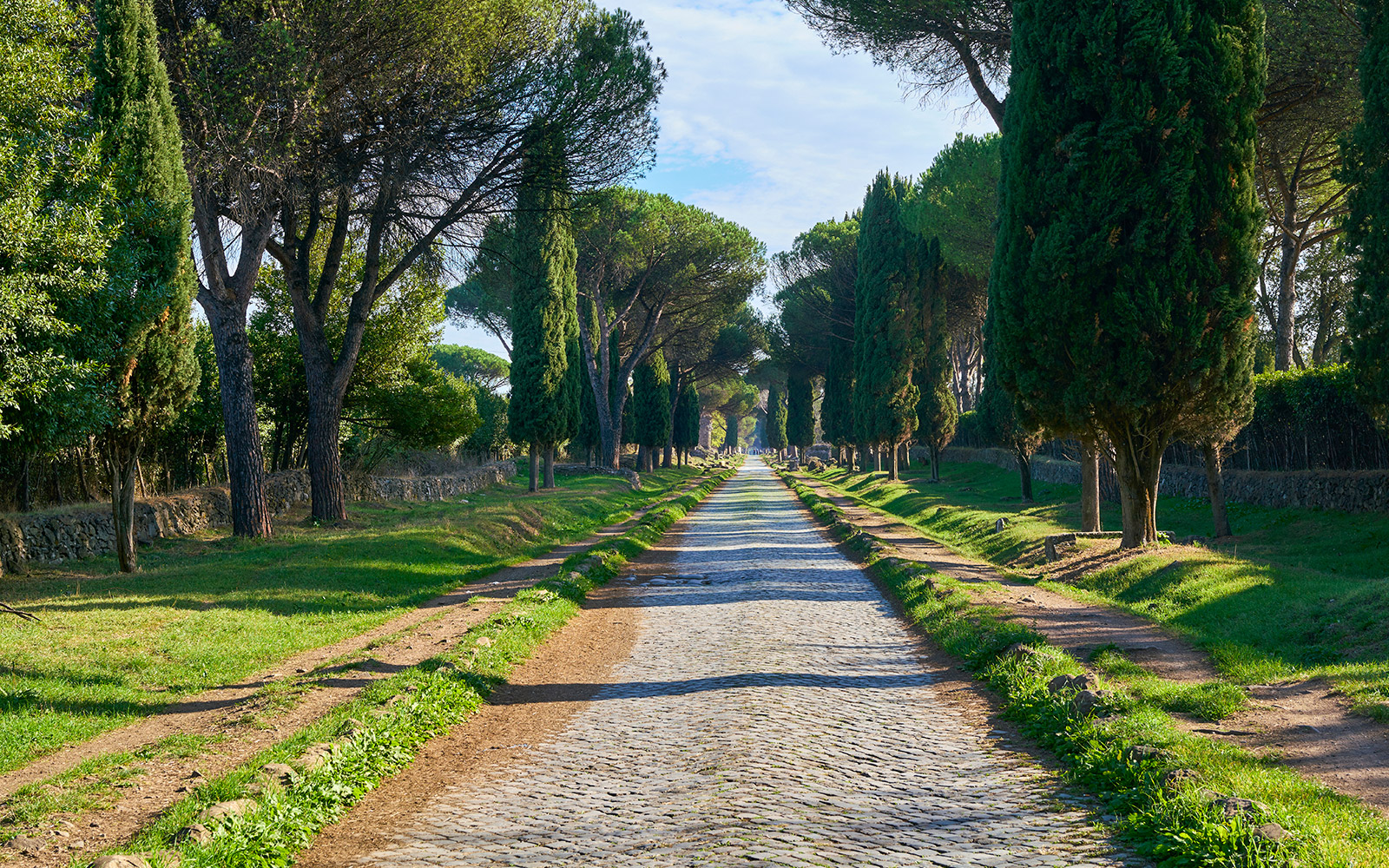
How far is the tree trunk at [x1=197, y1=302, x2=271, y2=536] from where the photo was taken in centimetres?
1784

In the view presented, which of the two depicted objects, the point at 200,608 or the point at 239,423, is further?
the point at 239,423

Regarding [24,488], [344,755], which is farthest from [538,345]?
[344,755]

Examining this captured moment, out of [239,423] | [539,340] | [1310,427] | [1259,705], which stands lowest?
[1259,705]

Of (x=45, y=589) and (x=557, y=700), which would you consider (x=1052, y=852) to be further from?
(x=45, y=589)

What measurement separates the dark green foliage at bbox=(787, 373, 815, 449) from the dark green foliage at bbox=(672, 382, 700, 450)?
8.06m

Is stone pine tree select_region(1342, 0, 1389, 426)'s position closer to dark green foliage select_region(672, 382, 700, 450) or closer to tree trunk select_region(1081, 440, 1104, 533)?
tree trunk select_region(1081, 440, 1104, 533)

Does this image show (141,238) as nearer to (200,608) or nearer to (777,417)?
(200,608)

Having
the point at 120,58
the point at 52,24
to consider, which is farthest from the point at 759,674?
the point at 120,58

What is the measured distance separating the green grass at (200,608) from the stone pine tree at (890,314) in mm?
23115

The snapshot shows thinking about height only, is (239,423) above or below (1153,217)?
below

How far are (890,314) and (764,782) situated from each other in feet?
124

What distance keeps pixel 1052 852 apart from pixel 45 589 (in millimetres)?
12805

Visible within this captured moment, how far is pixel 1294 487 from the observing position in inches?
790

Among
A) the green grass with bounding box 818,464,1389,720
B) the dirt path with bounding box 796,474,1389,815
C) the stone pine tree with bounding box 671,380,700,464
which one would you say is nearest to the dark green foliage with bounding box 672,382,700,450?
the stone pine tree with bounding box 671,380,700,464
